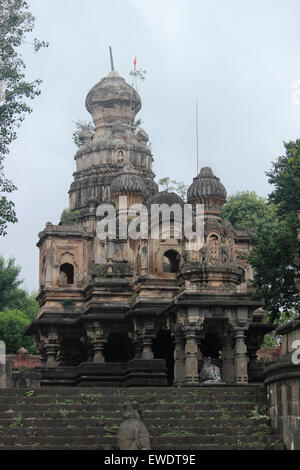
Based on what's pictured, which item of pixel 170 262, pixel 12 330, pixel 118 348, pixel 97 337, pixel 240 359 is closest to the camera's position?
pixel 240 359

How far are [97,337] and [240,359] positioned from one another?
7.22 metres

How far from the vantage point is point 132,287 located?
3506 cm

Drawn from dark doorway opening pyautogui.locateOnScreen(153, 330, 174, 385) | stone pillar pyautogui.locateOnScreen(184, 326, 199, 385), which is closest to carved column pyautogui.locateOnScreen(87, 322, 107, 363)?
dark doorway opening pyautogui.locateOnScreen(153, 330, 174, 385)

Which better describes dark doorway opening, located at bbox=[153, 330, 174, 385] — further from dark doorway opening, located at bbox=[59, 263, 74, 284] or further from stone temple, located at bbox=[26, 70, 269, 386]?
dark doorway opening, located at bbox=[59, 263, 74, 284]

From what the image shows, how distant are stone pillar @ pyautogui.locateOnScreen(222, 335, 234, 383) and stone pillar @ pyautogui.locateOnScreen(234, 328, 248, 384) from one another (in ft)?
1.16

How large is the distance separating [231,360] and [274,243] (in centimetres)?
416

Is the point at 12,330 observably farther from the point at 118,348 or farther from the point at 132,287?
the point at 132,287

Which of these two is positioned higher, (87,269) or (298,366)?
(87,269)

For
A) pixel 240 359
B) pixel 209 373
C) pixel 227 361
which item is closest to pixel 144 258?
pixel 227 361

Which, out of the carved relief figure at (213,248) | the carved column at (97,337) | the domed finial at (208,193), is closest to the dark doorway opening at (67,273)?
the carved column at (97,337)

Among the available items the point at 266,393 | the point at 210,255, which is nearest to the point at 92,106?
the point at 210,255

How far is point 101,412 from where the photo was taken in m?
19.8

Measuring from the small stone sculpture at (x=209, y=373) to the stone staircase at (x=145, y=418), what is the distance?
5.35 m
